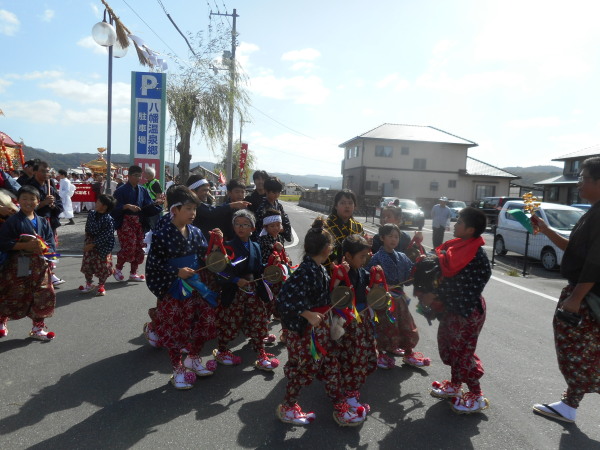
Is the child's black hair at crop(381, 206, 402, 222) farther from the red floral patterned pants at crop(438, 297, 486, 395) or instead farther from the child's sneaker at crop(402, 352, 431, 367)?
the red floral patterned pants at crop(438, 297, 486, 395)

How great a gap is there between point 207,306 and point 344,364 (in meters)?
1.28

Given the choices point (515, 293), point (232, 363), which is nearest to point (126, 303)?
point (232, 363)

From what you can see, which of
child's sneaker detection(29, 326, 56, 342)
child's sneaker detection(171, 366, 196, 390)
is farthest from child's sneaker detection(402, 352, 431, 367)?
child's sneaker detection(29, 326, 56, 342)

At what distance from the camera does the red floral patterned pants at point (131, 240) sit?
695 cm

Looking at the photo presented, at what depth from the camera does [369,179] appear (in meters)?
39.8

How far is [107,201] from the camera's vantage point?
630 cm

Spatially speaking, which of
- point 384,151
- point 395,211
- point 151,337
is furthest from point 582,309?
point 384,151

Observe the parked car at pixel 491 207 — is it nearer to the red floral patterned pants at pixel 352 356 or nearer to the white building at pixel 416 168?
the white building at pixel 416 168

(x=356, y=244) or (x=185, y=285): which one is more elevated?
(x=356, y=244)

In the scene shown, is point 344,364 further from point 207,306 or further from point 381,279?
point 207,306

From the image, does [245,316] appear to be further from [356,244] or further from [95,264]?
[95,264]

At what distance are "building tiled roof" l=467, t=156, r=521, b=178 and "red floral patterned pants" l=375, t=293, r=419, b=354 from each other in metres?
40.0

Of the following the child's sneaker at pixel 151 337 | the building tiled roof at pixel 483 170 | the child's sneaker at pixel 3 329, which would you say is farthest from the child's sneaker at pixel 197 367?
the building tiled roof at pixel 483 170

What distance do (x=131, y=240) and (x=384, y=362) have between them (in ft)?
15.5
